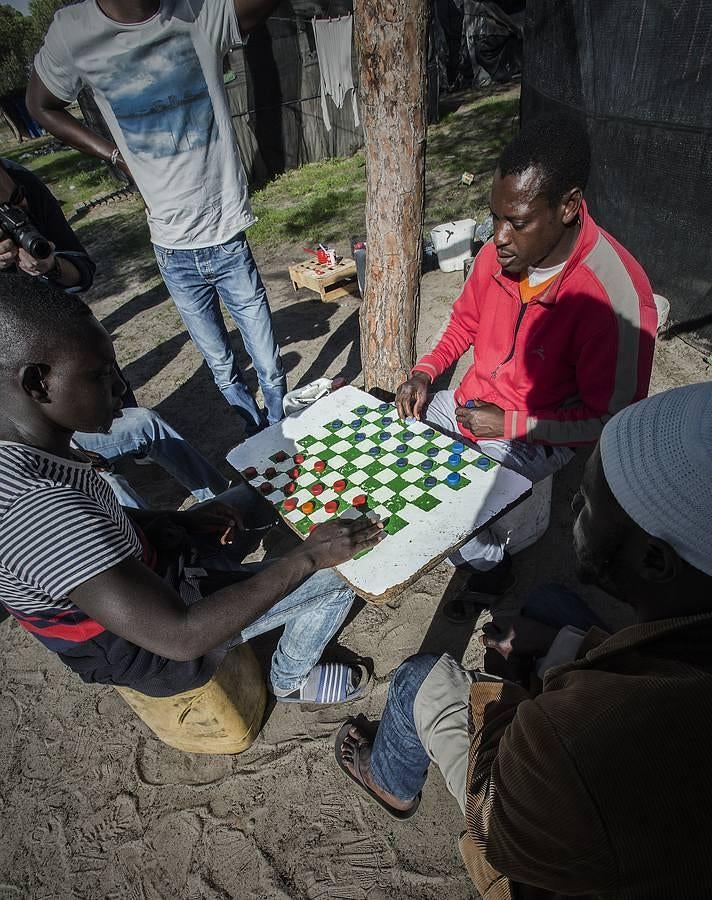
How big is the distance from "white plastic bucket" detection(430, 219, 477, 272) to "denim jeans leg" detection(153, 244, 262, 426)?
2.97m

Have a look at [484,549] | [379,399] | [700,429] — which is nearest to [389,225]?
[379,399]

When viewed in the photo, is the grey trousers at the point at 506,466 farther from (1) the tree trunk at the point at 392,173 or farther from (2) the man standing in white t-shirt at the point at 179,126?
(2) the man standing in white t-shirt at the point at 179,126

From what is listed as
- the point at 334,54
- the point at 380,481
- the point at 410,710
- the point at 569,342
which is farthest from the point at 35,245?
the point at 334,54

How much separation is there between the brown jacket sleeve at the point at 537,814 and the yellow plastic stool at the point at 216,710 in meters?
1.07

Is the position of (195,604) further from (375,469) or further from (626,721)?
(626,721)

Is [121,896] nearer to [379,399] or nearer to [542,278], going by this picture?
[379,399]

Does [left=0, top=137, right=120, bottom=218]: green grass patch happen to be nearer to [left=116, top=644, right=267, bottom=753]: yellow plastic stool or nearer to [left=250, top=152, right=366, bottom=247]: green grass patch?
[left=250, top=152, right=366, bottom=247]: green grass patch

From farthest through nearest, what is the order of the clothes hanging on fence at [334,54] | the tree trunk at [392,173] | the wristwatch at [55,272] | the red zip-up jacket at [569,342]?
the clothes hanging on fence at [334,54], the wristwatch at [55,272], the tree trunk at [392,173], the red zip-up jacket at [569,342]

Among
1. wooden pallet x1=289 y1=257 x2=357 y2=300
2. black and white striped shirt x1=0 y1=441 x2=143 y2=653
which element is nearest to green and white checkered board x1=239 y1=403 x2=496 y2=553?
black and white striped shirt x1=0 y1=441 x2=143 y2=653

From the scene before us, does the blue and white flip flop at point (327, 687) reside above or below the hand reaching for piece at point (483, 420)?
below

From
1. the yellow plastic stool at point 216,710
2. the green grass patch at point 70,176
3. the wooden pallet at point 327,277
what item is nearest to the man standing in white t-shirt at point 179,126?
the yellow plastic stool at point 216,710

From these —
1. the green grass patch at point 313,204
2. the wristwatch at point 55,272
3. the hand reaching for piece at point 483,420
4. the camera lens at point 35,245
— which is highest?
the camera lens at point 35,245

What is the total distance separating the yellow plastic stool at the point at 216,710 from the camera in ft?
6.13

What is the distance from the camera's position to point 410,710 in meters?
1.57
